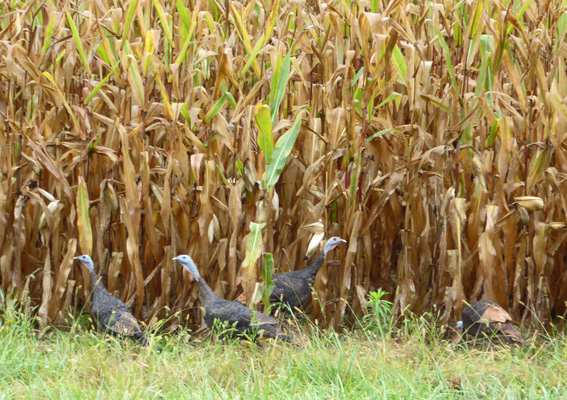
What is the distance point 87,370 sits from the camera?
3.13 meters

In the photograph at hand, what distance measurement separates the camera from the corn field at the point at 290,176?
12.1 ft

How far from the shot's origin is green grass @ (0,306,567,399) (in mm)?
2877

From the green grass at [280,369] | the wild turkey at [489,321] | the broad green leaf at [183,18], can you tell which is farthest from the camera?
the broad green leaf at [183,18]

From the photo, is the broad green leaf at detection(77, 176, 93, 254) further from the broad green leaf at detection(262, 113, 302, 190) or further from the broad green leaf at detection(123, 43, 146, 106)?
the broad green leaf at detection(262, 113, 302, 190)

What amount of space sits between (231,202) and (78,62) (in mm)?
1572

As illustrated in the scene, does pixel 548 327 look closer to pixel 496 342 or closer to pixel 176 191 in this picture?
pixel 496 342

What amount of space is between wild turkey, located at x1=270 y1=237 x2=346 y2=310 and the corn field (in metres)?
0.11

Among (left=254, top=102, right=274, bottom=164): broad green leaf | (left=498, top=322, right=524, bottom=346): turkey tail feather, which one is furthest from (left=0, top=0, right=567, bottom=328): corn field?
(left=498, top=322, right=524, bottom=346): turkey tail feather

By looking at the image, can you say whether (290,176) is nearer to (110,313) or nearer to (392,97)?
(392,97)

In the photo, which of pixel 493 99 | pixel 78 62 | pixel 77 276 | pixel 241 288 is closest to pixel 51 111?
pixel 78 62

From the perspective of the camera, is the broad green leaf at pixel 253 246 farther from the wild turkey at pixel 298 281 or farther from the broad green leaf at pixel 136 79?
the broad green leaf at pixel 136 79

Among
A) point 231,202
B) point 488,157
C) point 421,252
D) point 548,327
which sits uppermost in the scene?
point 488,157

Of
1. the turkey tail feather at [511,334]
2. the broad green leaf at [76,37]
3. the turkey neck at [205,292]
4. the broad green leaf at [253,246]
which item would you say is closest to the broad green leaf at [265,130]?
the broad green leaf at [253,246]

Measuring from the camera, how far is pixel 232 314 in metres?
3.48
